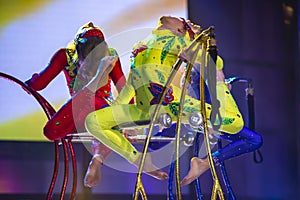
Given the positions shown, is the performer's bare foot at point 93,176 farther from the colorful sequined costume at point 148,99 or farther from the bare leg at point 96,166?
the colorful sequined costume at point 148,99

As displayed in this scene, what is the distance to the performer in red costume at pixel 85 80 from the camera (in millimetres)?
2400

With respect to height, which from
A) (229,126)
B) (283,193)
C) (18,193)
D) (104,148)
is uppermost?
(229,126)

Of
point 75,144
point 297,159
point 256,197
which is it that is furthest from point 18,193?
point 297,159

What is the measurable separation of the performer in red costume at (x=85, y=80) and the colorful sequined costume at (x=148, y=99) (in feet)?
0.36

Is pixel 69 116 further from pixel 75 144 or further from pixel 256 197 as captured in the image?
pixel 256 197

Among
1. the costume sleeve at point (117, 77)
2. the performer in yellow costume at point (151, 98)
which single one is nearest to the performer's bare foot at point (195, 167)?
the performer in yellow costume at point (151, 98)

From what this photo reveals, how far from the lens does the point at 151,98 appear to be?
2.33 metres

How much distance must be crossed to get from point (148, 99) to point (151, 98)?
1 centimetres

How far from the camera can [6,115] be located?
3.81 m

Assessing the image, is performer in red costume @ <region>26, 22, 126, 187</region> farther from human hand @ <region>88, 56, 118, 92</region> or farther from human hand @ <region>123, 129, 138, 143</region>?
human hand @ <region>123, 129, 138, 143</region>

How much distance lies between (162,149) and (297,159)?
2300 mm

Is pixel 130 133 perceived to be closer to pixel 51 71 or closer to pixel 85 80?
pixel 85 80

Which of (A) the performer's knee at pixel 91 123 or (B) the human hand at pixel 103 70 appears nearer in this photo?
(A) the performer's knee at pixel 91 123

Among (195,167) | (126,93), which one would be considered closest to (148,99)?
(126,93)
